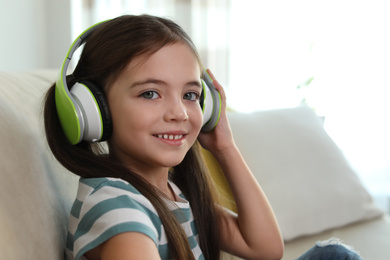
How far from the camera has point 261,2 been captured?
317cm

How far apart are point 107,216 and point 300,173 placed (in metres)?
0.99

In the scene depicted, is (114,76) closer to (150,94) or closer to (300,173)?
(150,94)

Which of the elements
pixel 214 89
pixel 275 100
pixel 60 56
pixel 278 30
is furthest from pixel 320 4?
pixel 214 89

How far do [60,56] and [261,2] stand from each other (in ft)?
3.98

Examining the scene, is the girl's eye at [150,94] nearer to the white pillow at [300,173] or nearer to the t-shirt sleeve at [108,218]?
the t-shirt sleeve at [108,218]

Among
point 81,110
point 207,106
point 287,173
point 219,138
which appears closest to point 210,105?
point 207,106

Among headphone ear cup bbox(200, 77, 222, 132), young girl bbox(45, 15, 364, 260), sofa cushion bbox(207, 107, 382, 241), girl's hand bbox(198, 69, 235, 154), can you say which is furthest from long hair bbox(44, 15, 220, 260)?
sofa cushion bbox(207, 107, 382, 241)

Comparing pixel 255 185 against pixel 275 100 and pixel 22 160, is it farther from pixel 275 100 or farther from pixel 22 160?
pixel 275 100

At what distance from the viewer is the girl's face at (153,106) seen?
93cm

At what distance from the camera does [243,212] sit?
121 cm

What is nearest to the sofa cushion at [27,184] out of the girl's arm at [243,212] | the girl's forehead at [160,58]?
the girl's forehead at [160,58]

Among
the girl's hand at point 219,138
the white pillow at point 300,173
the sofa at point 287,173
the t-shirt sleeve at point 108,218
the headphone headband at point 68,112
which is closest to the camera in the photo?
the t-shirt sleeve at point 108,218

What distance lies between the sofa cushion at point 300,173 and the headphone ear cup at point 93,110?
77 centimetres

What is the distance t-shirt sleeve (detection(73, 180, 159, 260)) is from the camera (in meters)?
0.78
